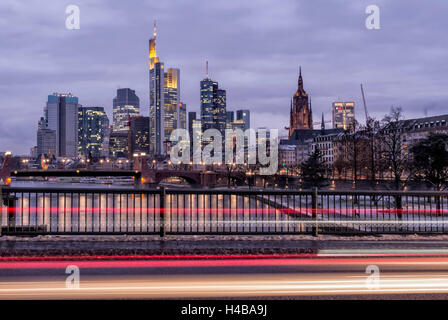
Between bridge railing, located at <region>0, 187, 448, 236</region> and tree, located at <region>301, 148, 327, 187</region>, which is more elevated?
tree, located at <region>301, 148, 327, 187</region>

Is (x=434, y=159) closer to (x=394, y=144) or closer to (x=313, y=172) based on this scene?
(x=394, y=144)

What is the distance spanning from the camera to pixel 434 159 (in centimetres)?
3494

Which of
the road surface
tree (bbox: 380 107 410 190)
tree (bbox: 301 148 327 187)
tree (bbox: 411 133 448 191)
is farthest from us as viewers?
tree (bbox: 301 148 327 187)

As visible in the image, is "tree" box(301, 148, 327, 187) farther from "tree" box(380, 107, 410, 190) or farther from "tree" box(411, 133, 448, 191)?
"tree" box(411, 133, 448, 191)

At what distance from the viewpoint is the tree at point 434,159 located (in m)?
34.8

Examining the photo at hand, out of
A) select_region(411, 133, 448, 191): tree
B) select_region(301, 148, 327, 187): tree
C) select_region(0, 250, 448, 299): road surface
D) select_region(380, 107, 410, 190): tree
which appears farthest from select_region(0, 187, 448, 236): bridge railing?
select_region(301, 148, 327, 187): tree

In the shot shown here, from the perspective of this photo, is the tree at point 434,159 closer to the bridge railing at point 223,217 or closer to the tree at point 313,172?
the bridge railing at point 223,217

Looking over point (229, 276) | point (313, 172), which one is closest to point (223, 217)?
point (229, 276)

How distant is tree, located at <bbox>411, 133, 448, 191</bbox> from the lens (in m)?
34.8

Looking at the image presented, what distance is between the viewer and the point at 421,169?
3803cm
